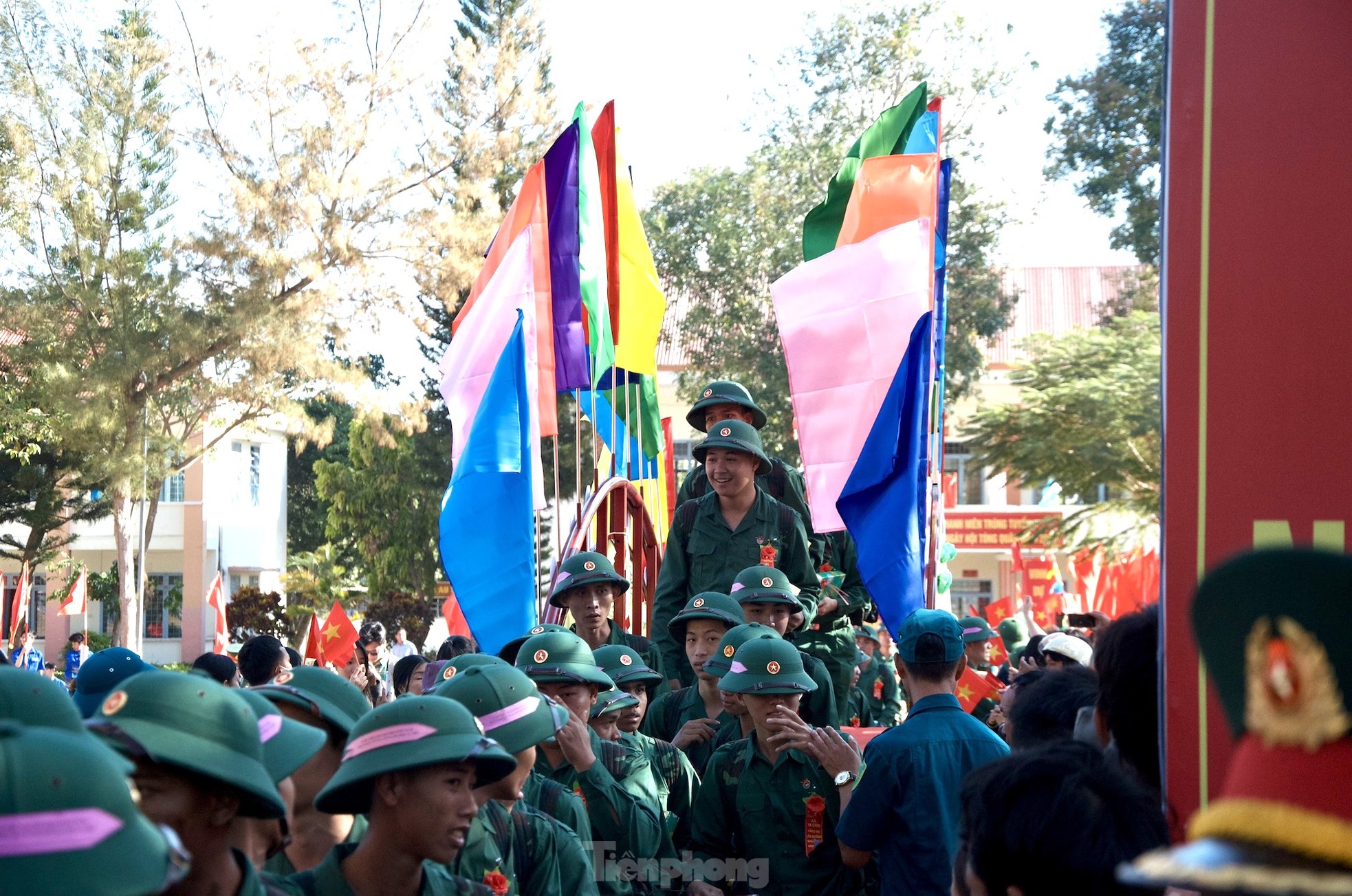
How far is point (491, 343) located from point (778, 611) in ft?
10.2

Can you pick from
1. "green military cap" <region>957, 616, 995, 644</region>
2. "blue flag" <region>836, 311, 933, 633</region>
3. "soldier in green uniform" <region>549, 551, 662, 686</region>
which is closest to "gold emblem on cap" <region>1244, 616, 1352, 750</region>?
"blue flag" <region>836, 311, 933, 633</region>

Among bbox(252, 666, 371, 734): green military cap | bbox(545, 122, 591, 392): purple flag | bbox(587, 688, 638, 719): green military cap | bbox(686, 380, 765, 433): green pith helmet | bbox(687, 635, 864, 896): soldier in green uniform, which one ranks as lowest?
bbox(687, 635, 864, 896): soldier in green uniform

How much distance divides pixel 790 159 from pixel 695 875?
28991 mm

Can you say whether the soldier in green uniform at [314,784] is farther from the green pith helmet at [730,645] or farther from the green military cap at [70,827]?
the green pith helmet at [730,645]

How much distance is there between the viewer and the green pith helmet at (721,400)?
28.6ft

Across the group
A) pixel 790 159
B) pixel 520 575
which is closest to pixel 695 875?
pixel 520 575

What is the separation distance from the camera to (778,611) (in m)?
7.27

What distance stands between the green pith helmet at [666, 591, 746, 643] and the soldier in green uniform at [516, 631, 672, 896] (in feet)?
3.63

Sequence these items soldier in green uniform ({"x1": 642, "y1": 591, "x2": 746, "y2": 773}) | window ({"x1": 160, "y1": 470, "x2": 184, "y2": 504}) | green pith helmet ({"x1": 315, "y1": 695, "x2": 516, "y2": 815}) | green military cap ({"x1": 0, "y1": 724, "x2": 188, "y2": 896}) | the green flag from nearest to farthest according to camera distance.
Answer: green military cap ({"x1": 0, "y1": 724, "x2": 188, "y2": 896}), green pith helmet ({"x1": 315, "y1": 695, "x2": 516, "y2": 815}), soldier in green uniform ({"x1": 642, "y1": 591, "x2": 746, "y2": 773}), the green flag, window ({"x1": 160, "y1": 470, "x2": 184, "y2": 504})

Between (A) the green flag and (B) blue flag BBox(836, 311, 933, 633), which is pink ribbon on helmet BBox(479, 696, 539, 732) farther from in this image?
(A) the green flag

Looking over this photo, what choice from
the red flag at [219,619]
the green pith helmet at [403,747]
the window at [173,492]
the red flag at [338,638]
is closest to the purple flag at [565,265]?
the red flag at [338,638]

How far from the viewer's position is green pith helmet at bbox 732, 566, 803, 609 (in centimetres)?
721

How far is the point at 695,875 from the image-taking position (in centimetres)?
562

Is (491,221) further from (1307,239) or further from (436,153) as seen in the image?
(1307,239)
